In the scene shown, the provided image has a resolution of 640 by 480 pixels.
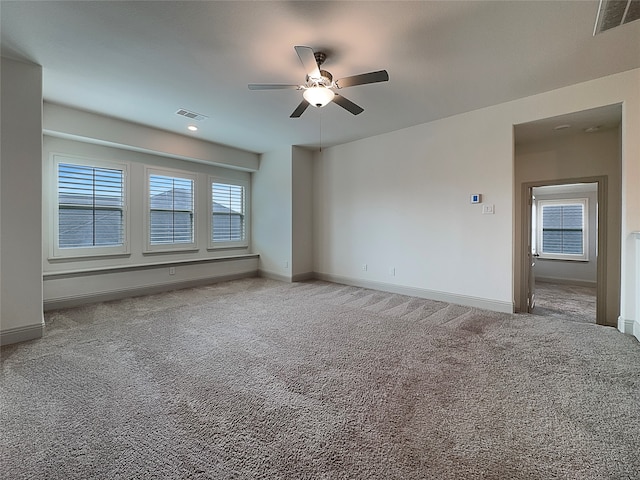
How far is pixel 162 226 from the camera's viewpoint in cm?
536

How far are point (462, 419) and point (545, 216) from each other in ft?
25.8

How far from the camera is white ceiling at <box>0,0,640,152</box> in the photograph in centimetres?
216

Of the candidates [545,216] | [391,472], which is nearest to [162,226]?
[391,472]

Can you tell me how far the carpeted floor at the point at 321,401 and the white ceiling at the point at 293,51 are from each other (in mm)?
2833

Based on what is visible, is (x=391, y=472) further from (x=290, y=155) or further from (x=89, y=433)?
(x=290, y=155)

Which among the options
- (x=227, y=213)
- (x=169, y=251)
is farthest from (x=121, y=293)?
(x=227, y=213)

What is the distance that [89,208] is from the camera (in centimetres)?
448

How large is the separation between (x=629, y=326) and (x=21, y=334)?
6447 millimetres

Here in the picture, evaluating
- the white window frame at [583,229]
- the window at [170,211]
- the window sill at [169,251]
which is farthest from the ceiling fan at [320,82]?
the white window frame at [583,229]

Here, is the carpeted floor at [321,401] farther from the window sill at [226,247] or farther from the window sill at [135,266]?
the window sill at [226,247]

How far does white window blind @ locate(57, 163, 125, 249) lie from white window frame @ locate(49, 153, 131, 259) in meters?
0.03

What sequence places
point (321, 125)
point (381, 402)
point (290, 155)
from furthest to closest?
point (290, 155)
point (321, 125)
point (381, 402)

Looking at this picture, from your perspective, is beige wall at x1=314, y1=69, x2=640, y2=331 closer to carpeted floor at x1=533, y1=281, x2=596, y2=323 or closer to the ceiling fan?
carpeted floor at x1=533, y1=281, x2=596, y2=323

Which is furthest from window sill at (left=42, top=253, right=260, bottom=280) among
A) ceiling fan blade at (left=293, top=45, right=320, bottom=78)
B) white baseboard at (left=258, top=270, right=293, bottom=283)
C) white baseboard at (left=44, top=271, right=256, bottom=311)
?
ceiling fan blade at (left=293, top=45, right=320, bottom=78)
